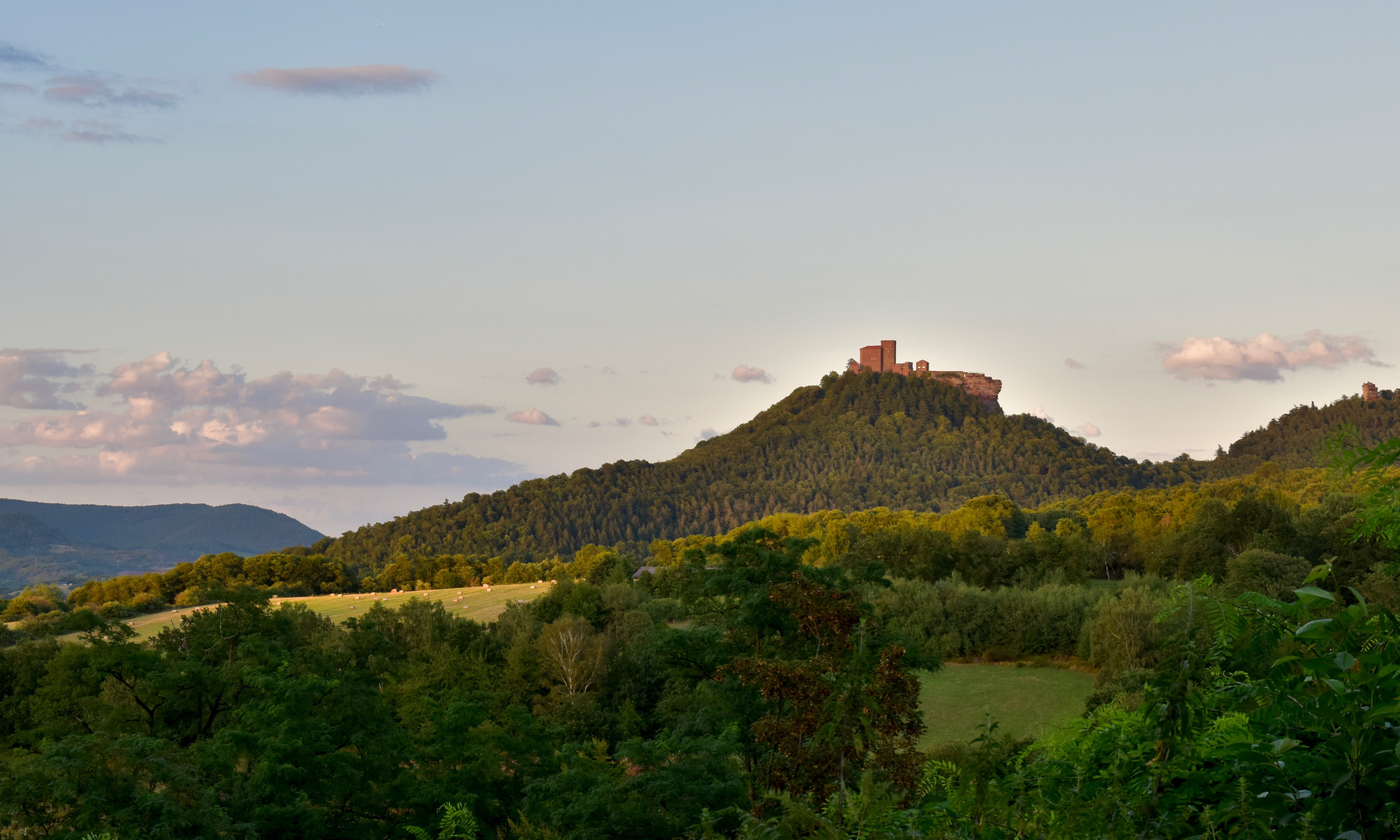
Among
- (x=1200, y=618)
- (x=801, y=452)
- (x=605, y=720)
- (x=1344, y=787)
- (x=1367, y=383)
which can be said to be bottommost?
(x=605, y=720)

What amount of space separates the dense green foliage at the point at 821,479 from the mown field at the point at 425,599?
40825 millimetres

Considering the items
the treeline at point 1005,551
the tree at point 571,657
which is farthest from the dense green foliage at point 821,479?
the tree at point 571,657

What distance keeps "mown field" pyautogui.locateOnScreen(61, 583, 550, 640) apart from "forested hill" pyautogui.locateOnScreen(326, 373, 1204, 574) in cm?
4856

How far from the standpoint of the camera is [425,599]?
5634 cm

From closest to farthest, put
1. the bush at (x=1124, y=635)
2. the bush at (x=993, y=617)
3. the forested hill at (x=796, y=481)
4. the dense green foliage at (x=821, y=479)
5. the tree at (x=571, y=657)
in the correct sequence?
the bush at (x=1124, y=635)
the tree at (x=571, y=657)
the bush at (x=993, y=617)
the dense green foliage at (x=821, y=479)
the forested hill at (x=796, y=481)

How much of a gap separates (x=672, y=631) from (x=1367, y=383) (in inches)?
7107

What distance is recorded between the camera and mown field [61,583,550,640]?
57844 millimetres

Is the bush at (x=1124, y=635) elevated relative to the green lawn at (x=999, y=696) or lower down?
elevated

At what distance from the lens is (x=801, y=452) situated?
583 feet

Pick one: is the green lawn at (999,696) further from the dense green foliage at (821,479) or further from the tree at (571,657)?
the dense green foliage at (821,479)

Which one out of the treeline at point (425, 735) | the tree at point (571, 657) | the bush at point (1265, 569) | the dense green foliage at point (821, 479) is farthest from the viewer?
the dense green foliage at point (821, 479)

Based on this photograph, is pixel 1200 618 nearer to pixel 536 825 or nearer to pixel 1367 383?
pixel 536 825

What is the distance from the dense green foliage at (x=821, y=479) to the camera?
137 m

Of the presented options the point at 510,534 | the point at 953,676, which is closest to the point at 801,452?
the point at 510,534
